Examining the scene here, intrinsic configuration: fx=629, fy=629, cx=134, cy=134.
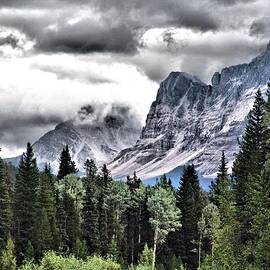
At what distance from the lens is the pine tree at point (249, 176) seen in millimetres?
60459

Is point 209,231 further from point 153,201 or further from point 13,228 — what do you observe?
point 13,228

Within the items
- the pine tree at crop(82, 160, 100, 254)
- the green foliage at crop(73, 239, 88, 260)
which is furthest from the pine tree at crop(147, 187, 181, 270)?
the green foliage at crop(73, 239, 88, 260)

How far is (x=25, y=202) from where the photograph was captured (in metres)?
117

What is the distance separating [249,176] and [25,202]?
62.1 m

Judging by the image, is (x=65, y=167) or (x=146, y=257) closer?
(x=146, y=257)

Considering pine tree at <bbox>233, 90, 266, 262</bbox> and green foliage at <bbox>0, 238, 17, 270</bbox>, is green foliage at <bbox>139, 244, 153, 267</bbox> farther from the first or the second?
pine tree at <bbox>233, 90, 266, 262</bbox>

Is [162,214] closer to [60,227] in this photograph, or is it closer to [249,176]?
[60,227]

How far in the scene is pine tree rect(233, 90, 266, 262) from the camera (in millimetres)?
60459

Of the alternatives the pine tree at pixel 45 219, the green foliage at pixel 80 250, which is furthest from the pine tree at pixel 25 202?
the green foliage at pixel 80 250

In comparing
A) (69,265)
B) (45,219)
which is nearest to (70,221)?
(45,219)

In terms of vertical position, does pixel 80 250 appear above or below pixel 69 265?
above

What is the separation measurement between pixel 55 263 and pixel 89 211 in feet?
123

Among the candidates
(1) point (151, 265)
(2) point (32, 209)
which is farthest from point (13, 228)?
(1) point (151, 265)

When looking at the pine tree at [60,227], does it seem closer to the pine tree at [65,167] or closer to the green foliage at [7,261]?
the green foliage at [7,261]
